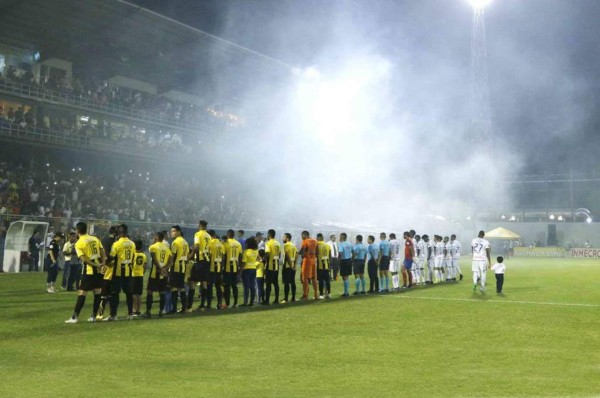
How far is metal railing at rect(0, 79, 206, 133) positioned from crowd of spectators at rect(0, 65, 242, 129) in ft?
0.25

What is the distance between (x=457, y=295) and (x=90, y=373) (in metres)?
13.2

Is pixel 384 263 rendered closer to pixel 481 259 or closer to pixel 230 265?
pixel 481 259

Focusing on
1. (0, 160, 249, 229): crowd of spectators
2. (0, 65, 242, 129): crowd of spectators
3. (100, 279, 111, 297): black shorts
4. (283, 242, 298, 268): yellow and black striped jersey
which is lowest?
(100, 279, 111, 297): black shorts

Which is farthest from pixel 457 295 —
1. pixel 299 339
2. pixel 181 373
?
pixel 181 373

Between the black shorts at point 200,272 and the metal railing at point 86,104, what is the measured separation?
83.1ft

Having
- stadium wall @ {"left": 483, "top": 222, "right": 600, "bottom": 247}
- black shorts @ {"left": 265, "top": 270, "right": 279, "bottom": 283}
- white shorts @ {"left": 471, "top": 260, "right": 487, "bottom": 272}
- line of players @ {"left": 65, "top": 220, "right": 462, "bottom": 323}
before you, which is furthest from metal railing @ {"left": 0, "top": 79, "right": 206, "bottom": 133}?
stadium wall @ {"left": 483, "top": 222, "right": 600, "bottom": 247}

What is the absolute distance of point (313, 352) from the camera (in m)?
8.72

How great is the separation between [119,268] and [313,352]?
567cm

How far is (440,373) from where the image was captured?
284 inches

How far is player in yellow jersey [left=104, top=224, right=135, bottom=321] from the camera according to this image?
12.4m

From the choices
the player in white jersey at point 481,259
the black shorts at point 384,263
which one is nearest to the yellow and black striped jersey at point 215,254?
the black shorts at point 384,263

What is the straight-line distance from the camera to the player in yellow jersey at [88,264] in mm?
Answer: 11805

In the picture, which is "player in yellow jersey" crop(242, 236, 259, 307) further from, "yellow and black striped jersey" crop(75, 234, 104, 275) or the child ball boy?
the child ball boy

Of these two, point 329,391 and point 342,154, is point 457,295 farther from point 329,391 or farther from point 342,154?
point 342,154
